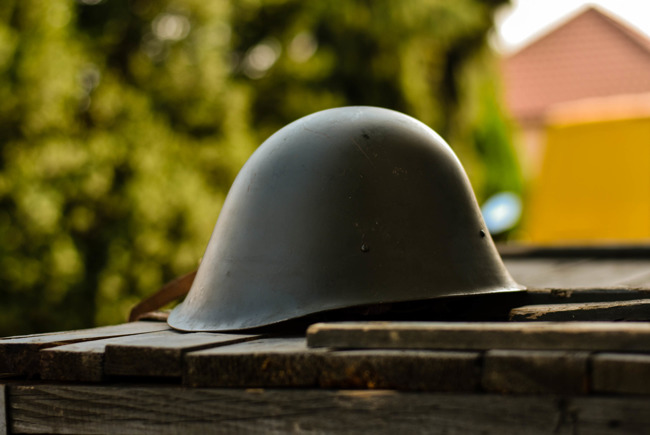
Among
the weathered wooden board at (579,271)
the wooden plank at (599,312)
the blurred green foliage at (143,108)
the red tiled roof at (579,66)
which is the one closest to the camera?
the wooden plank at (599,312)

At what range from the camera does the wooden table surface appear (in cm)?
106

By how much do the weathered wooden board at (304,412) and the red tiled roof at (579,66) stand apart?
58.3 ft

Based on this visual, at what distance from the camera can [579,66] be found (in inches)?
751

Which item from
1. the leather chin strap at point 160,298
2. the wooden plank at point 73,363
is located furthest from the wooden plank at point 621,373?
the leather chin strap at point 160,298

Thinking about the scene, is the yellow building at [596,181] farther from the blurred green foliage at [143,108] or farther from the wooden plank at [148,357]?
the wooden plank at [148,357]

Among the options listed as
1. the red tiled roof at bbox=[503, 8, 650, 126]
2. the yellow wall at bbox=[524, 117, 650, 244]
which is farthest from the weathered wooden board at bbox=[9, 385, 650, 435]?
the red tiled roof at bbox=[503, 8, 650, 126]

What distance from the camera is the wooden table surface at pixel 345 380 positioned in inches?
41.9

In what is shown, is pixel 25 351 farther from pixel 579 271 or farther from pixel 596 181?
pixel 596 181

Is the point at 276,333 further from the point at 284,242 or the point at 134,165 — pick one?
the point at 134,165

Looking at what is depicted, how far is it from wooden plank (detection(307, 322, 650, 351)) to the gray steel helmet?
0.38 m

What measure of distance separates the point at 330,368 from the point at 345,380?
0.03 metres

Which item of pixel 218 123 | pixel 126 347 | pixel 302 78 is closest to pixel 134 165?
pixel 218 123

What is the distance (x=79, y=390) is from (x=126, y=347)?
0.35ft

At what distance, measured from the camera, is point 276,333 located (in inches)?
62.8
